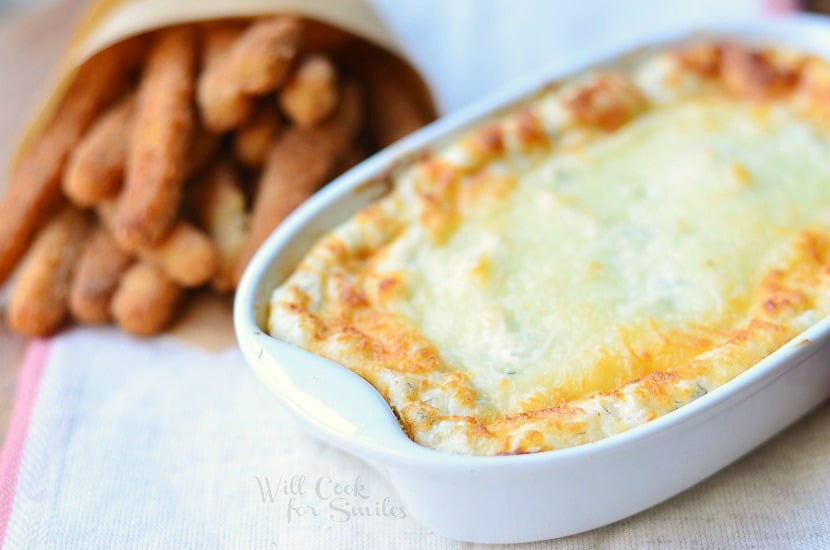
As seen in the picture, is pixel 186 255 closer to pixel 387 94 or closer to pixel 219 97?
pixel 219 97

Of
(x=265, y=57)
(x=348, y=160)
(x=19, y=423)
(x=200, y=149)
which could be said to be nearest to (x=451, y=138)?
(x=348, y=160)

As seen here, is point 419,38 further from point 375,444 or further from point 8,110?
point 375,444

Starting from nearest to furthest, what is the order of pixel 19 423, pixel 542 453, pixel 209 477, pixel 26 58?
pixel 542 453, pixel 209 477, pixel 19 423, pixel 26 58

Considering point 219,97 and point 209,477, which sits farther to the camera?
point 219,97

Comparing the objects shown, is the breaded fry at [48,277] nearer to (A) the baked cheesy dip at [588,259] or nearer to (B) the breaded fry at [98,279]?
(B) the breaded fry at [98,279]

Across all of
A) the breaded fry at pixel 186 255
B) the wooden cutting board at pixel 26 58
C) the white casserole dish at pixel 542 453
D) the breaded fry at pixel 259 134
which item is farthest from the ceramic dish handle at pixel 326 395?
the wooden cutting board at pixel 26 58

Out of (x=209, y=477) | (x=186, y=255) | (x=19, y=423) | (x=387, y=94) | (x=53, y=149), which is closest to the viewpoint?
(x=209, y=477)

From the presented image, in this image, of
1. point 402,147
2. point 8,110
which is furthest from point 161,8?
point 8,110
